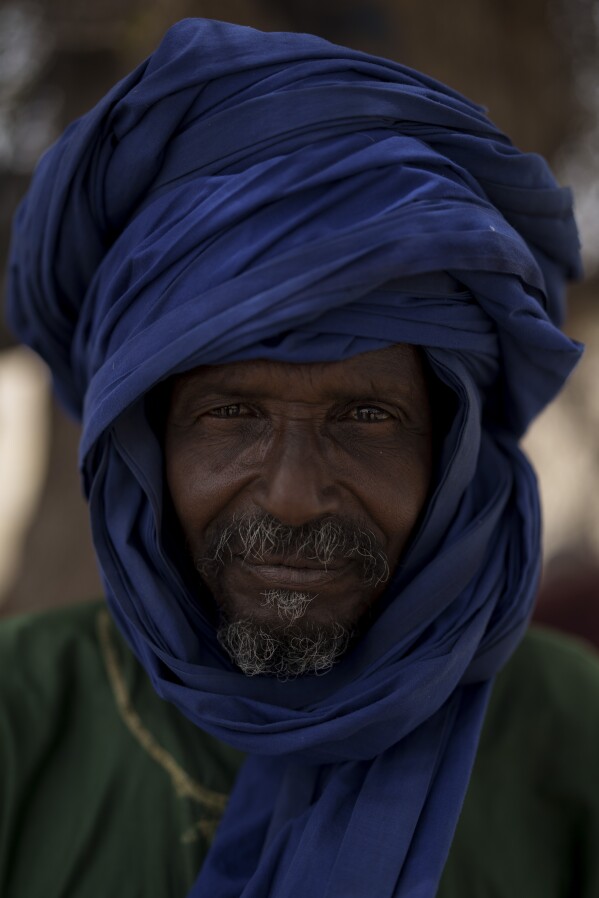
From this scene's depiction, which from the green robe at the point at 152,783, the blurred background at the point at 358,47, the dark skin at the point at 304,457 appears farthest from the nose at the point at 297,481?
the blurred background at the point at 358,47

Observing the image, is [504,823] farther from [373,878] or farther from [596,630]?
[596,630]

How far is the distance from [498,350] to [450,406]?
147mm

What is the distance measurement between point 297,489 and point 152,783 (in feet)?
2.30

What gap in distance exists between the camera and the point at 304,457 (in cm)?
181

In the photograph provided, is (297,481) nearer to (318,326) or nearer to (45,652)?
(318,326)

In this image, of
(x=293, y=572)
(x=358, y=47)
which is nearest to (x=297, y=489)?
(x=293, y=572)

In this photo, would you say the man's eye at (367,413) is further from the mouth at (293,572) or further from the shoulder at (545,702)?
the shoulder at (545,702)

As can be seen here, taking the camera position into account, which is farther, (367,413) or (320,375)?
Result: (367,413)

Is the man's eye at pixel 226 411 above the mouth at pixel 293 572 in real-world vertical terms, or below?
above

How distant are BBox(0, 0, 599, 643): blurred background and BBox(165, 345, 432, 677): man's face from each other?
1920mm

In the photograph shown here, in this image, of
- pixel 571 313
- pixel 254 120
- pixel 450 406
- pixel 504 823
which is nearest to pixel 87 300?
pixel 254 120

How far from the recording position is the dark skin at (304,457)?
5.93 feet

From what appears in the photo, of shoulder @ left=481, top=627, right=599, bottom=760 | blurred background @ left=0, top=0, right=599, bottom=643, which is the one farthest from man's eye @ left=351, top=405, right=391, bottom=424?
blurred background @ left=0, top=0, right=599, bottom=643

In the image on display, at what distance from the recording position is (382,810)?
182cm
